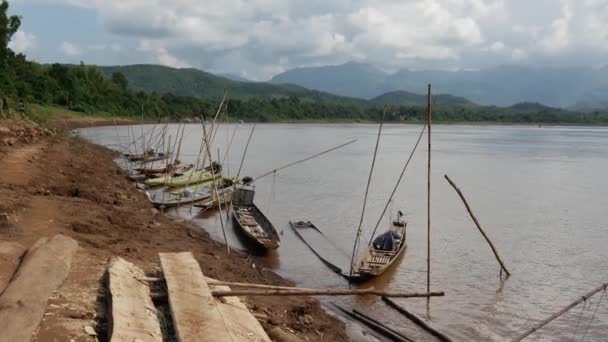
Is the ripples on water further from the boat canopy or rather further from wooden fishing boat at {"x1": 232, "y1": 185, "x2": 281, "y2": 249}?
the boat canopy

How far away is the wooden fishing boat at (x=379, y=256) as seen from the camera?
14.4 m

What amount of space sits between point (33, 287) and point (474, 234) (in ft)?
59.0

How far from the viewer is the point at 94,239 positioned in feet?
33.9

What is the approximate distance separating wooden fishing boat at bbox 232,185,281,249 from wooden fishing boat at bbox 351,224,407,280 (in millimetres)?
2762

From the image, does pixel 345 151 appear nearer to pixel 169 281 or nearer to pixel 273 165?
pixel 273 165

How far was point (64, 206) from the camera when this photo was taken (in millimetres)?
12844

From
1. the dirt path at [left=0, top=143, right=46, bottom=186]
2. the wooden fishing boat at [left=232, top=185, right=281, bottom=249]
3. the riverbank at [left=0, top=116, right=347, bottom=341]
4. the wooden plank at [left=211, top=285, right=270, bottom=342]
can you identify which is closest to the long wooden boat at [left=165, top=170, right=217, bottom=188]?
the wooden fishing boat at [left=232, top=185, right=281, bottom=249]

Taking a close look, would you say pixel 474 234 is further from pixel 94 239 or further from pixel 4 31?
pixel 4 31

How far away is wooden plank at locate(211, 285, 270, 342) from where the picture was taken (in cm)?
583

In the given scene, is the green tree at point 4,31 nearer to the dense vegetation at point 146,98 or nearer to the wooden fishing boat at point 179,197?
the dense vegetation at point 146,98

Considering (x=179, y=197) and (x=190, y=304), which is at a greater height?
(x=190, y=304)

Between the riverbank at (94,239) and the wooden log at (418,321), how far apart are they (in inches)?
62.7

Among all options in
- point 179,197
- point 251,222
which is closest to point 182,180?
point 179,197

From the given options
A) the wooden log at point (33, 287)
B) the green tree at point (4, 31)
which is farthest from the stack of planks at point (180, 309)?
the green tree at point (4, 31)
